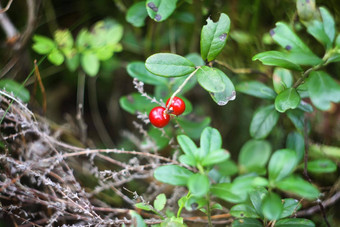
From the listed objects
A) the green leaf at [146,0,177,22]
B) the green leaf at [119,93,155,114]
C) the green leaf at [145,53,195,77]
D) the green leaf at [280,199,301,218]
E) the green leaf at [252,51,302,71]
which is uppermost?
the green leaf at [146,0,177,22]

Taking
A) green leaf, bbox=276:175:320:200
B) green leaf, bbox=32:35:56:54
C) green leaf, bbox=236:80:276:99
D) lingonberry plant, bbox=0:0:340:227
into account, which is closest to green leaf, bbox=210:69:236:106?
lingonberry plant, bbox=0:0:340:227

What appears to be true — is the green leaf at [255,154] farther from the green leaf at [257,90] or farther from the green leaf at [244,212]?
the green leaf at [244,212]

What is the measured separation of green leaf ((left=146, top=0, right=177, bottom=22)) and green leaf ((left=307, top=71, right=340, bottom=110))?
31.2 inches

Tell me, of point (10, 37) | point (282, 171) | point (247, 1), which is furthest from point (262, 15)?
point (10, 37)

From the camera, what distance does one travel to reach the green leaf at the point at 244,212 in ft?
4.70

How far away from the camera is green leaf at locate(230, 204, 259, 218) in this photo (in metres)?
1.43

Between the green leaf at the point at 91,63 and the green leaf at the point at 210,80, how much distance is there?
3.49 feet

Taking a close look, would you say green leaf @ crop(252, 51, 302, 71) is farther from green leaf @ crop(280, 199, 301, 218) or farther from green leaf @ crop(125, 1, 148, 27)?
green leaf @ crop(125, 1, 148, 27)

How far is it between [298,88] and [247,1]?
97cm

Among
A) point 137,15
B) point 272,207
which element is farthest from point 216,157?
point 137,15

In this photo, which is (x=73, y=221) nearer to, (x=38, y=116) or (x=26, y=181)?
(x=26, y=181)

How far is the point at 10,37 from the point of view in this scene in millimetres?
2404

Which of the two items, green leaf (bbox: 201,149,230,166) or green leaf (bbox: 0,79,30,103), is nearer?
green leaf (bbox: 201,149,230,166)

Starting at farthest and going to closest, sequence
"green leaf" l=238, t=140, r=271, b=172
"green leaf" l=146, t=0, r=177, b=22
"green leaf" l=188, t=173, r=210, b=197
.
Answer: "green leaf" l=238, t=140, r=271, b=172 → "green leaf" l=146, t=0, r=177, b=22 → "green leaf" l=188, t=173, r=210, b=197
